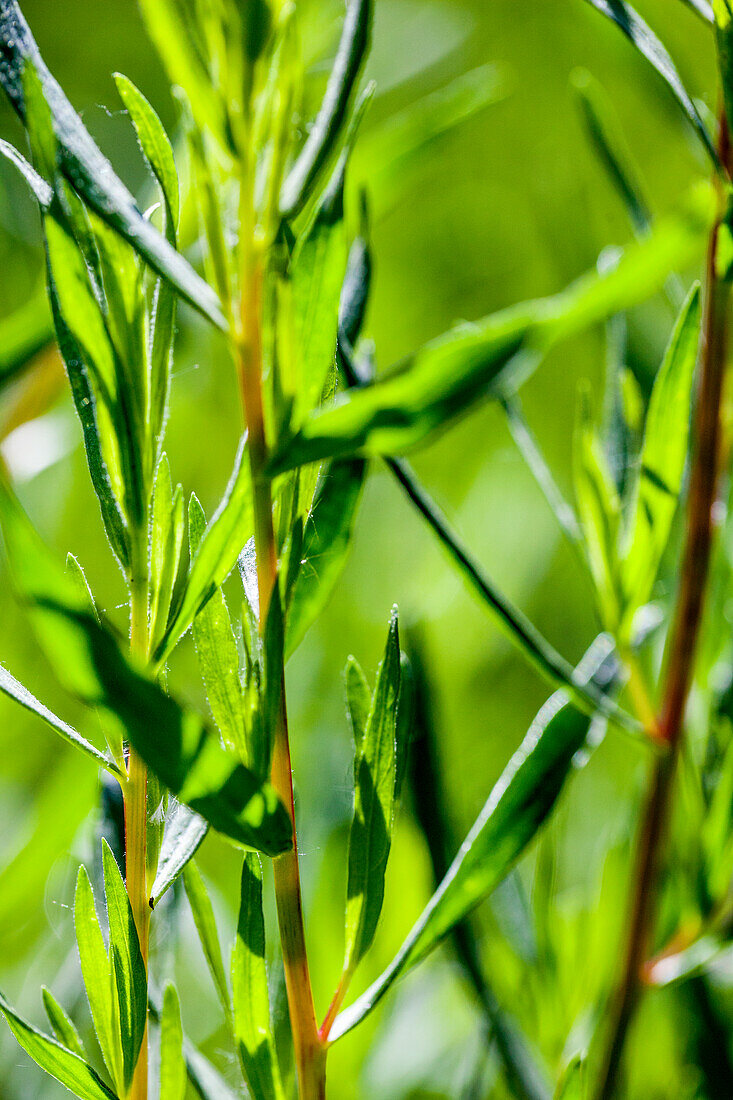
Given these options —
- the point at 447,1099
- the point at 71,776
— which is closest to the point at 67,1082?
the point at 71,776

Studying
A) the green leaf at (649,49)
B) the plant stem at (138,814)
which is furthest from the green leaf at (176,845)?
the green leaf at (649,49)

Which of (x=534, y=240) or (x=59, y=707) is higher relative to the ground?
(x=534, y=240)

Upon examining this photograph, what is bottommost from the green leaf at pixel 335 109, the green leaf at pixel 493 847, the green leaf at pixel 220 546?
the green leaf at pixel 493 847

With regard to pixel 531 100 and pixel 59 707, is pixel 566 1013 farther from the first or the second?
pixel 531 100

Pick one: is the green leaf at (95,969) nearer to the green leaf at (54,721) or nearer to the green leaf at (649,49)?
the green leaf at (54,721)

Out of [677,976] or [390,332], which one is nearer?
[677,976]

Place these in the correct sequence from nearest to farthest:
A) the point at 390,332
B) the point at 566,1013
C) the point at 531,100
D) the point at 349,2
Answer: the point at 349,2
the point at 566,1013
the point at 390,332
the point at 531,100

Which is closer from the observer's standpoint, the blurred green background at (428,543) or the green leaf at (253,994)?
the green leaf at (253,994)
